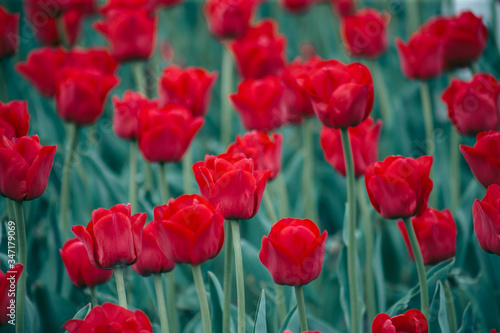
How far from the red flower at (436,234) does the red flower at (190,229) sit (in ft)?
0.88

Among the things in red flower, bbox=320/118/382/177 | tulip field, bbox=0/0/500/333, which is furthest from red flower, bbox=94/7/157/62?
red flower, bbox=320/118/382/177

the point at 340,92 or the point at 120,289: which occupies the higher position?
the point at 340,92

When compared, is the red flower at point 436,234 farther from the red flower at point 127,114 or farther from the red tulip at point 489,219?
the red flower at point 127,114

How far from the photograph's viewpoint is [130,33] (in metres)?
1.10

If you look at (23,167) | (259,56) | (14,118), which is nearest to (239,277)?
(23,167)

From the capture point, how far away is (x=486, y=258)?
80 cm

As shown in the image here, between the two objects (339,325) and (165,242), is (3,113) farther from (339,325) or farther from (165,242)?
(339,325)

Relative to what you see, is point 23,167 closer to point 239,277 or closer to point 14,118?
point 14,118

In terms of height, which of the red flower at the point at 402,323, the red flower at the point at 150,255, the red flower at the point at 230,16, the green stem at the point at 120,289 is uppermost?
the red flower at the point at 230,16

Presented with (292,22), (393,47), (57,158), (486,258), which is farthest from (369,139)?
(292,22)

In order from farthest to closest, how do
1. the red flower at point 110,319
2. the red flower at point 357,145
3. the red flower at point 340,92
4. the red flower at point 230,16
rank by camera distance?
1. the red flower at point 230,16
2. the red flower at point 357,145
3. the red flower at point 340,92
4. the red flower at point 110,319

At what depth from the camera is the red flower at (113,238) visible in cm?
55

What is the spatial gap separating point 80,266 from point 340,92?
0.39 meters

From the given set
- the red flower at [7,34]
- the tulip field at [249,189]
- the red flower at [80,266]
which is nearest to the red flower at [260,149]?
the tulip field at [249,189]
